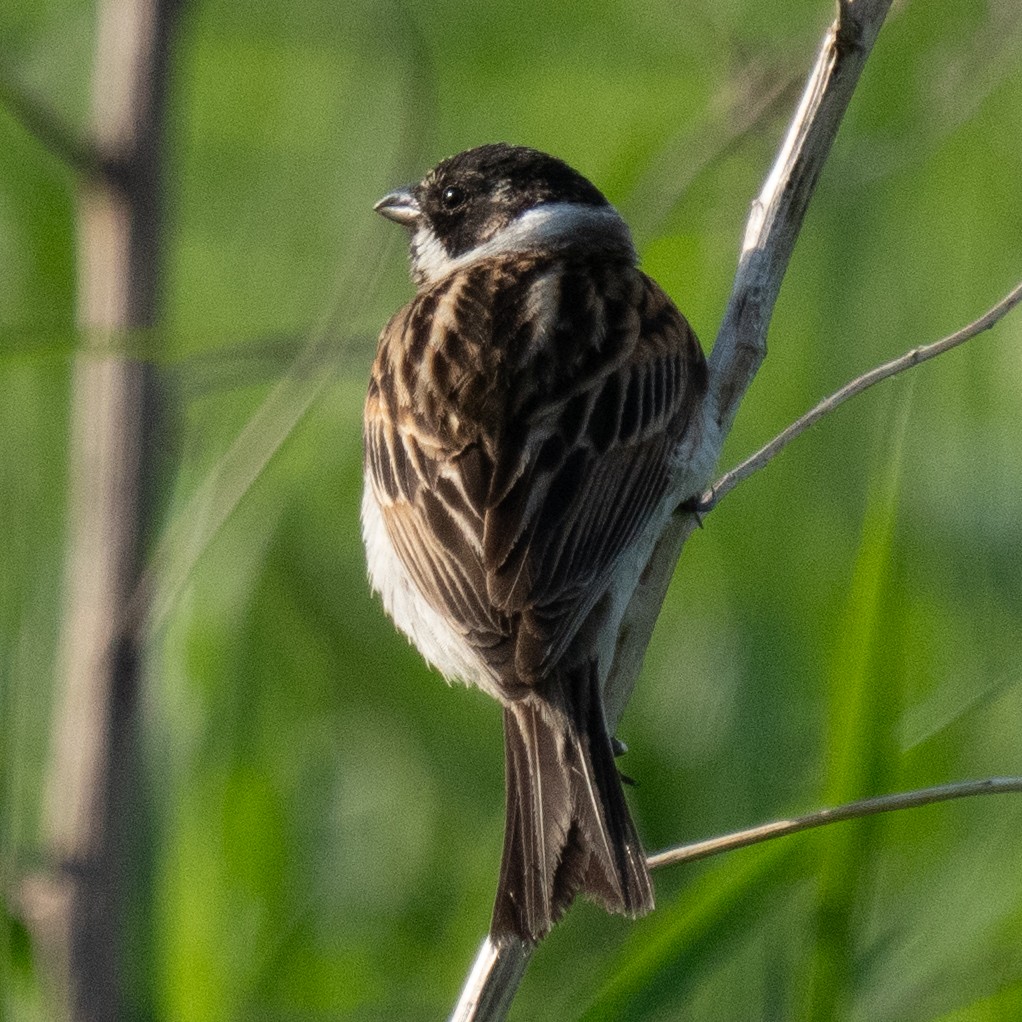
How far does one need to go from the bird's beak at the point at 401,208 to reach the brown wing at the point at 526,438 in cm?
53

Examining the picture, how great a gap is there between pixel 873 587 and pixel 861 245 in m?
1.98

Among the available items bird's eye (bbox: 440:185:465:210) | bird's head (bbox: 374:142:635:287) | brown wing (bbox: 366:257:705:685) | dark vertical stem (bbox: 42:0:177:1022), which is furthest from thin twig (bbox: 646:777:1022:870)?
bird's eye (bbox: 440:185:465:210)

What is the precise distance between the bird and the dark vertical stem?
43 centimetres

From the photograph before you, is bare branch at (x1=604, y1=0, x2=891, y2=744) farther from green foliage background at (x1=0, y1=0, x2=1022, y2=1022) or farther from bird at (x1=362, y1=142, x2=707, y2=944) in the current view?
green foliage background at (x1=0, y1=0, x2=1022, y2=1022)

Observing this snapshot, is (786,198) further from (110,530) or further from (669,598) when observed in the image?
(669,598)

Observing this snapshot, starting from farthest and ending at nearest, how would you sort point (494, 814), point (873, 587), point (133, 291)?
point (494, 814), point (133, 291), point (873, 587)

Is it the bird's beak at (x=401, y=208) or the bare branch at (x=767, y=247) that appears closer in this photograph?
the bare branch at (x=767, y=247)

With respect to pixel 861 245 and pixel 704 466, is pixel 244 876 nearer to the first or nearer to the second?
pixel 704 466

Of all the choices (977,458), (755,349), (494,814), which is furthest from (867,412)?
(755,349)

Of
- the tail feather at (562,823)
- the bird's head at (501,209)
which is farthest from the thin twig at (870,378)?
the bird's head at (501,209)

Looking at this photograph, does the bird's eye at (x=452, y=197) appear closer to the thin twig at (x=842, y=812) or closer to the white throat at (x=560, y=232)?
the white throat at (x=560, y=232)

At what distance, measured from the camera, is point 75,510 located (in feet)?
9.97

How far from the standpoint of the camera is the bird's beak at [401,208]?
3.81 meters

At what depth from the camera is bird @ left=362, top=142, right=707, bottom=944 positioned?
253cm
